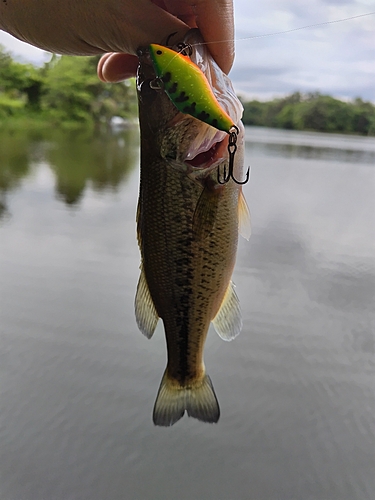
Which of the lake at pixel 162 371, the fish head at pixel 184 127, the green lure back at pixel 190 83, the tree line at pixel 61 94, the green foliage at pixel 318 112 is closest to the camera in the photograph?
the green lure back at pixel 190 83

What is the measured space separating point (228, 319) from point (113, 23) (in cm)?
54

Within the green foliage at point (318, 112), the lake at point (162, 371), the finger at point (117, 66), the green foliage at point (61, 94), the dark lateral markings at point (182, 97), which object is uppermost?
the green foliage at point (61, 94)

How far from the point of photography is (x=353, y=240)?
8.40 feet

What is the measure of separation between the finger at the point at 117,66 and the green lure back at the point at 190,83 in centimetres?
37

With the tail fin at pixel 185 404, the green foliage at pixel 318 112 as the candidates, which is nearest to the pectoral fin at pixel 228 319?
the tail fin at pixel 185 404

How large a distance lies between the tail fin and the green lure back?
1.78 feet

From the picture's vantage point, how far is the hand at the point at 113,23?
0.54 metres

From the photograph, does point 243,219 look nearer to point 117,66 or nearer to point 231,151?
point 231,151

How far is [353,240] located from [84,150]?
4785 mm

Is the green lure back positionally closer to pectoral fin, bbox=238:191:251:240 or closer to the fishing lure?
the fishing lure

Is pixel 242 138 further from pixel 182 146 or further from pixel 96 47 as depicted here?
pixel 96 47

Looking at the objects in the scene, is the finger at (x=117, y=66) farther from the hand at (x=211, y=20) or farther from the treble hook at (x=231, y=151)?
the treble hook at (x=231, y=151)

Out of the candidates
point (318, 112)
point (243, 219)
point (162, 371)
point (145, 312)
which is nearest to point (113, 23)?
point (243, 219)

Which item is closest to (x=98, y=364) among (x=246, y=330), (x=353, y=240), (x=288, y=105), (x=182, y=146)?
(x=246, y=330)
